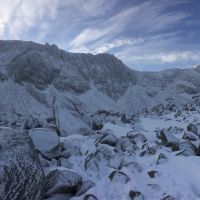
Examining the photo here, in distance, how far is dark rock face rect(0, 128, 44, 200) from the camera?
24.8 ft

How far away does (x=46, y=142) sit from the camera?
13.8 meters

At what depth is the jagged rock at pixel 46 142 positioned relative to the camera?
1328cm

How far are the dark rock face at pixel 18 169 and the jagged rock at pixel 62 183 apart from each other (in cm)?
62

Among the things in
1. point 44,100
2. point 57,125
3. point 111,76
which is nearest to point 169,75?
point 111,76

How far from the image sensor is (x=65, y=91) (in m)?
90.9

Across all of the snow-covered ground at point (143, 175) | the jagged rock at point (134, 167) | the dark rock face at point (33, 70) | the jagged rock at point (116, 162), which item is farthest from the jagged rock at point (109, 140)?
the dark rock face at point (33, 70)

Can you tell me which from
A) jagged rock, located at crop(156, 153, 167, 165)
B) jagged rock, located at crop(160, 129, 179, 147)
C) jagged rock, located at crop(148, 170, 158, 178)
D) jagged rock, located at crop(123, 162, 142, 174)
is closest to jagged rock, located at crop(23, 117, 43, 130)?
jagged rock, located at crop(160, 129, 179, 147)

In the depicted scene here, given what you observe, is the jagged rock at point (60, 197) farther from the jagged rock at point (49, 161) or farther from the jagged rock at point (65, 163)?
the jagged rock at point (65, 163)

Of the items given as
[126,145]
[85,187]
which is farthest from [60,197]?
Answer: [126,145]

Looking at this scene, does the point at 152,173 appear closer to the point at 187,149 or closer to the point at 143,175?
the point at 143,175

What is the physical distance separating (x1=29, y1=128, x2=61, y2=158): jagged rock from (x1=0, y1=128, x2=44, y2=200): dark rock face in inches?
147

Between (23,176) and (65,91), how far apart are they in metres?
83.4

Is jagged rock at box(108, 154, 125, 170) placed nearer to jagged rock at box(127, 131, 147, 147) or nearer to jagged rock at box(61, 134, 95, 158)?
jagged rock at box(61, 134, 95, 158)

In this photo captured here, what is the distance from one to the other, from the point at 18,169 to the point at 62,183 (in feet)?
5.99
